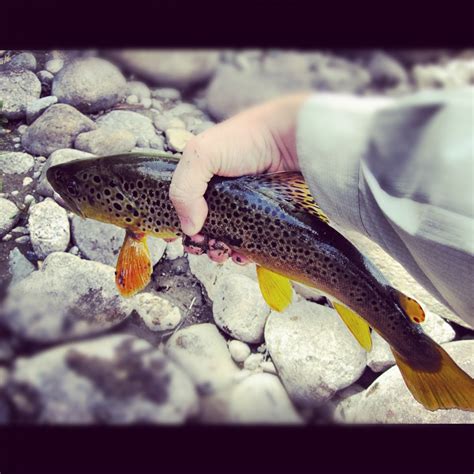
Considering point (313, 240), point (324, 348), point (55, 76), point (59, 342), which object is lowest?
point (324, 348)

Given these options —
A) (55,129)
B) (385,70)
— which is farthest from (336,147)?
(55,129)

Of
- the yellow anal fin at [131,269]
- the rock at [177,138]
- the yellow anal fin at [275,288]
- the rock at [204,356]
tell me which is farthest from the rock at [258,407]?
the rock at [177,138]

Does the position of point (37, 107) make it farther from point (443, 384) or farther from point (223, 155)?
point (443, 384)

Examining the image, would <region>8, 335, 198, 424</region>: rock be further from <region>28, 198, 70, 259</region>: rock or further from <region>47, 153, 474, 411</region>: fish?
<region>28, 198, 70, 259</region>: rock

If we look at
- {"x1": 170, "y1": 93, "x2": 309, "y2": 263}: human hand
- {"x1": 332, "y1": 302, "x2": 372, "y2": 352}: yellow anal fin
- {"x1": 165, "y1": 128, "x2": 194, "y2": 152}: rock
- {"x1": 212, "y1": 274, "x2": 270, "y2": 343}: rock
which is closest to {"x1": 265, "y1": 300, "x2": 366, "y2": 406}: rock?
{"x1": 212, "y1": 274, "x2": 270, "y2": 343}: rock

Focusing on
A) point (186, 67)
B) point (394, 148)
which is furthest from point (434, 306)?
point (186, 67)

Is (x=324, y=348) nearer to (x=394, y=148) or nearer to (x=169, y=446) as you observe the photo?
(x=169, y=446)
